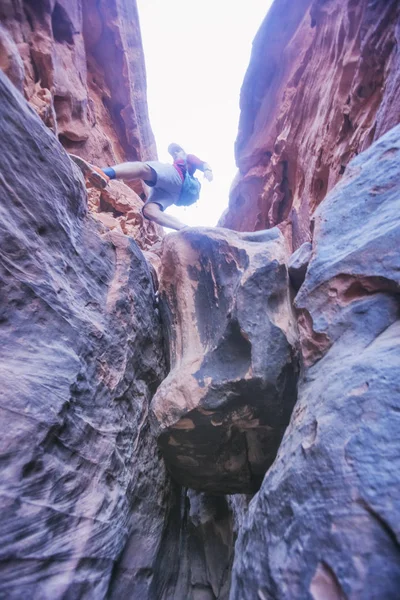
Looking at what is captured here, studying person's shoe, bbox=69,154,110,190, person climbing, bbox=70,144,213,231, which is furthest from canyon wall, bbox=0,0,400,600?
person climbing, bbox=70,144,213,231

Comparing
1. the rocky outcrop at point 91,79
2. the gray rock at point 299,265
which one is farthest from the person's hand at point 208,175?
the gray rock at point 299,265

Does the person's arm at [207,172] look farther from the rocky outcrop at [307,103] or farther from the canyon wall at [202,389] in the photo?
the canyon wall at [202,389]

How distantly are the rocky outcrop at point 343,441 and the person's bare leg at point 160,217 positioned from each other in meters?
3.41

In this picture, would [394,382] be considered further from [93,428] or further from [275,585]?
[93,428]

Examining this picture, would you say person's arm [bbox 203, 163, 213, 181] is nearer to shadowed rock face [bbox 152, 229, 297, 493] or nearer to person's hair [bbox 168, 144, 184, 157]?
person's hair [bbox 168, 144, 184, 157]

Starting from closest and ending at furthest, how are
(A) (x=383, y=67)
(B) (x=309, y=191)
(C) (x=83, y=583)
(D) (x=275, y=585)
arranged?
1. (D) (x=275, y=585)
2. (C) (x=83, y=583)
3. (A) (x=383, y=67)
4. (B) (x=309, y=191)

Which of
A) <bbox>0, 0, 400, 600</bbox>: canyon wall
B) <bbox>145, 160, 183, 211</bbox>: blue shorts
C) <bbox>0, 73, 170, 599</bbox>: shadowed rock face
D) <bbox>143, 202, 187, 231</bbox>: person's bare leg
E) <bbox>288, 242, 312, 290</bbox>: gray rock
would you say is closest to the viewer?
<bbox>0, 0, 400, 600</bbox>: canyon wall

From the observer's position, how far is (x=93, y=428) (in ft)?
7.99

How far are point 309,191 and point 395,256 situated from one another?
15.0 feet

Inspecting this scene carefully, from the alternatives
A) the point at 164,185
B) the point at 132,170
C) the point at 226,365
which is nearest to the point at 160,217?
the point at 164,185

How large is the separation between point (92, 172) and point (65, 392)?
15.6 feet

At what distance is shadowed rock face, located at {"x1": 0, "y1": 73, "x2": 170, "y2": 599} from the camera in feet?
5.97

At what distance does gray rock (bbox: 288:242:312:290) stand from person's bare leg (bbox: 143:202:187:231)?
274 centimetres

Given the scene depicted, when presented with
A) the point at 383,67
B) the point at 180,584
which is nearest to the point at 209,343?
the point at 180,584
